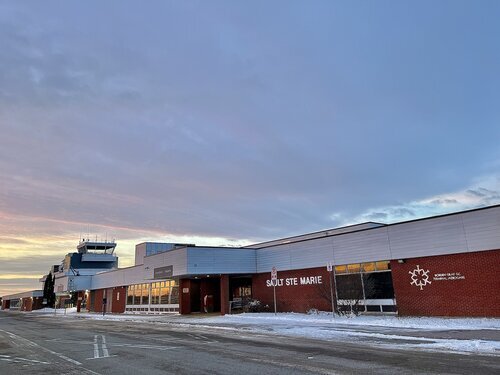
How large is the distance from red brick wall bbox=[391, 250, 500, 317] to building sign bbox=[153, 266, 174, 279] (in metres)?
19.4

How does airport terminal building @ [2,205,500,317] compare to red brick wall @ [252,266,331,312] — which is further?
red brick wall @ [252,266,331,312]

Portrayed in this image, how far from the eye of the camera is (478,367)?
902cm

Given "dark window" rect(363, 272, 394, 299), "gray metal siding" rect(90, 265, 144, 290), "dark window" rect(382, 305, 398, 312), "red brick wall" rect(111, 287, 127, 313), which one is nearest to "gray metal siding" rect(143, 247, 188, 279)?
"gray metal siding" rect(90, 265, 144, 290)

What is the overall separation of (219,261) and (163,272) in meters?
6.51

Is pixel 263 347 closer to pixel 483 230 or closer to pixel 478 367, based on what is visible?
pixel 478 367

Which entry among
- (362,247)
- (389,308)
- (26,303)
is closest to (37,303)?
(26,303)

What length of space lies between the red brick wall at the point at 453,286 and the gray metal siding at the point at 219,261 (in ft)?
44.1

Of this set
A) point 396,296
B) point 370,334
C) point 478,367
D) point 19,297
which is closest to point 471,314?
point 396,296

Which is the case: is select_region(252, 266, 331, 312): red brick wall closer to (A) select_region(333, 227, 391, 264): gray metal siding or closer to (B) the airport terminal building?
(B) the airport terminal building

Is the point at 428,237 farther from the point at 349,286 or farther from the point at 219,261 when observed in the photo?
the point at 219,261

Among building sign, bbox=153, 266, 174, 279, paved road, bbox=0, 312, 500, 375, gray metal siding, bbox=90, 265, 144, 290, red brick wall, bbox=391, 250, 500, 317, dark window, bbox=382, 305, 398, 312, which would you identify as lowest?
paved road, bbox=0, 312, 500, 375

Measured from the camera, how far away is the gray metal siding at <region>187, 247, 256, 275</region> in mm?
33969

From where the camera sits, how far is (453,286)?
872 inches

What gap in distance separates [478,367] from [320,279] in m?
20.7
